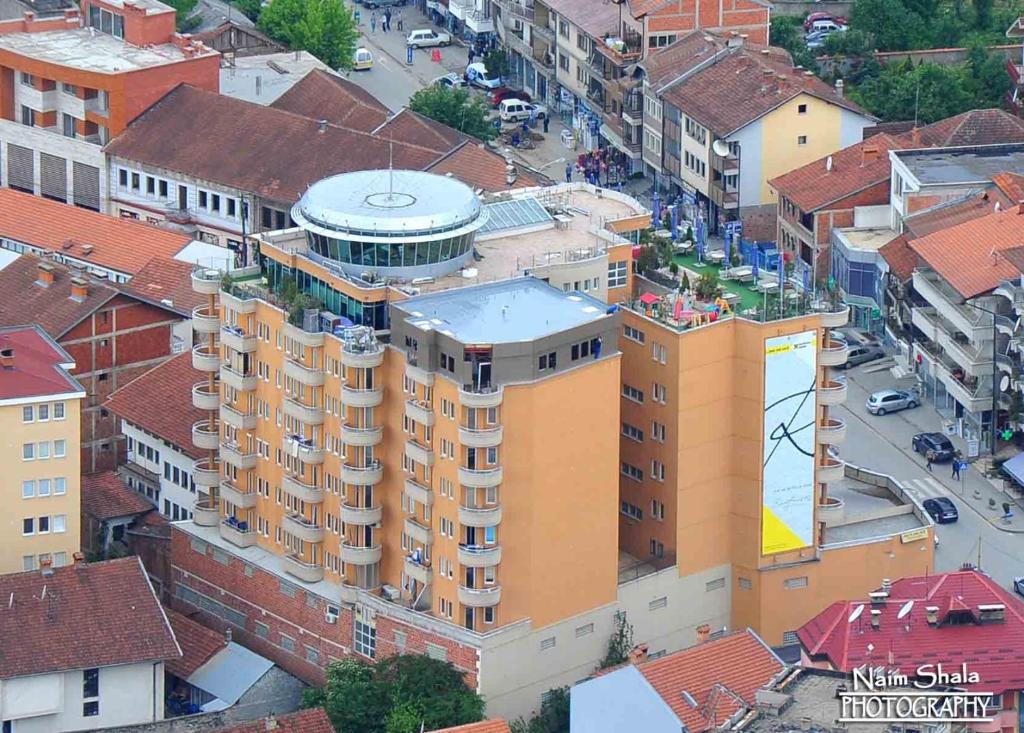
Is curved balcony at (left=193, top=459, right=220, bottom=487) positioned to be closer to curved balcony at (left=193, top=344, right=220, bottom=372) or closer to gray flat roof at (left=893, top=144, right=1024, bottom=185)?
curved balcony at (left=193, top=344, right=220, bottom=372)

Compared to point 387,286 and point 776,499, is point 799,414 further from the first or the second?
point 387,286

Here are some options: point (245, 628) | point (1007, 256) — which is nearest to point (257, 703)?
point (245, 628)

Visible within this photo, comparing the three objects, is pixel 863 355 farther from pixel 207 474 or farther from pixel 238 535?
pixel 238 535

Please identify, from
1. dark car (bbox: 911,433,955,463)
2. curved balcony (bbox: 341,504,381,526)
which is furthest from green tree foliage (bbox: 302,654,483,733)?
dark car (bbox: 911,433,955,463)

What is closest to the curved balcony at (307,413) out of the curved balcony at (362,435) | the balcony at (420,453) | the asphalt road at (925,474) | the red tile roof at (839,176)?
the curved balcony at (362,435)

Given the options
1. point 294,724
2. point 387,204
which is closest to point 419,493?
point 294,724

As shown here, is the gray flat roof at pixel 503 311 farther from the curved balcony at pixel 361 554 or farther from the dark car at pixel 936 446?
the dark car at pixel 936 446

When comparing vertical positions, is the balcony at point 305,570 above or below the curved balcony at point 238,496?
below
